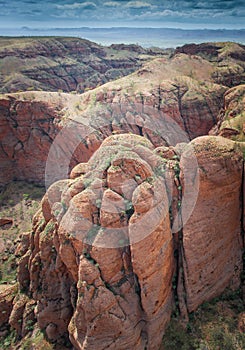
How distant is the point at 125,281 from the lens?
62.7ft

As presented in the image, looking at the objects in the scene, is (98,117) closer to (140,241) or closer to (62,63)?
(140,241)

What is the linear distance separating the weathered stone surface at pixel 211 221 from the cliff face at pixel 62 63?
90.2 meters

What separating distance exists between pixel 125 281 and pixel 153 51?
16381cm

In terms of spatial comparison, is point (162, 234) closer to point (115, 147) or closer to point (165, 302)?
point (165, 302)

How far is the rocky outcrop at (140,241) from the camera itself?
18.6 metres

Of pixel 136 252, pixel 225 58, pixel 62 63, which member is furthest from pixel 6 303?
pixel 62 63

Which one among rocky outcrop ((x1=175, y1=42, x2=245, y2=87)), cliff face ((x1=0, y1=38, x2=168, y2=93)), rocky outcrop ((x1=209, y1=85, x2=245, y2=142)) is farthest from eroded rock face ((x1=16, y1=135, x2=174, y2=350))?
cliff face ((x1=0, y1=38, x2=168, y2=93))

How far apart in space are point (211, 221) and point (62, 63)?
123230 millimetres

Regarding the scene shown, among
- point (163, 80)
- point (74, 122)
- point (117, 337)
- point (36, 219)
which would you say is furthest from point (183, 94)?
point (117, 337)

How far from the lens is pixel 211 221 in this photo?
2069 centimetres

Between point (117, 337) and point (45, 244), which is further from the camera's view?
point (45, 244)

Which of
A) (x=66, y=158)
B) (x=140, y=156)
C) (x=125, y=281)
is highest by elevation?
(x=140, y=156)

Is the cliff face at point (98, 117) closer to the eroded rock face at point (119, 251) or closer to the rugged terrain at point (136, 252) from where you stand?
the rugged terrain at point (136, 252)

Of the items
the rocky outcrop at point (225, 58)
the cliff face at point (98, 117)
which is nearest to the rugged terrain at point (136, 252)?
the cliff face at point (98, 117)
